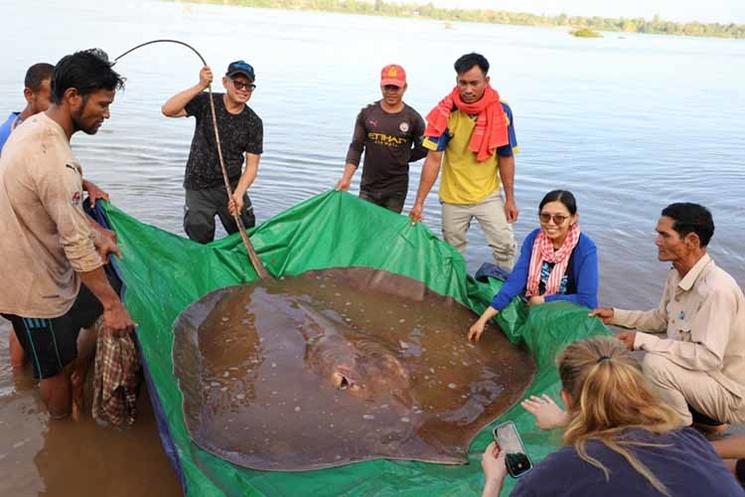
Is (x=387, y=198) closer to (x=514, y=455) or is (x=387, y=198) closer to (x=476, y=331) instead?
(x=476, y=331)

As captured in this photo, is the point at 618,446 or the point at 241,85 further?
the point at 241,85

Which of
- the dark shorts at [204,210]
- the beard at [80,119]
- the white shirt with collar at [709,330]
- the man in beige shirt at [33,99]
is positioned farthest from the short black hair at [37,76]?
the white shirt with collar at [709,330]

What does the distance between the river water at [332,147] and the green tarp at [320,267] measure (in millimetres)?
673

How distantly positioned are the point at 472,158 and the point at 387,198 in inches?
42.9

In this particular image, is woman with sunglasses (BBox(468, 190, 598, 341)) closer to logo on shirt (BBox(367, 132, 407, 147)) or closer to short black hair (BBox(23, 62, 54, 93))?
logo on shirt (BBox(367, 132, 407, 147))

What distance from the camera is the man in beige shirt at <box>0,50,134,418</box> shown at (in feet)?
9.37

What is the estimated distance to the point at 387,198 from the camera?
19.8 feet

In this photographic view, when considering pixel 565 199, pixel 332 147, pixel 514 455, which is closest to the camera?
pixel 514 455

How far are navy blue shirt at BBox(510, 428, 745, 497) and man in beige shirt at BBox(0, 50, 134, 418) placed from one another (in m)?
2.24

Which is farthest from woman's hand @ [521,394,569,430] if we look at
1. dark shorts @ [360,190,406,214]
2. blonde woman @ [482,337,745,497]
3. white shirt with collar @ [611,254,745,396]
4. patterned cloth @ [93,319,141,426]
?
dark shorts @ [360,190,406,214]

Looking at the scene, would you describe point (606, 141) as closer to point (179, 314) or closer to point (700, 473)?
point (179, 314)

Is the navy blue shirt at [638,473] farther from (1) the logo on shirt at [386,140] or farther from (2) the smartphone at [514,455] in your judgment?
(1) the logo on shirt at [386,140]

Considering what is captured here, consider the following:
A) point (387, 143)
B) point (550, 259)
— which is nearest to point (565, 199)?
point (550, 259)

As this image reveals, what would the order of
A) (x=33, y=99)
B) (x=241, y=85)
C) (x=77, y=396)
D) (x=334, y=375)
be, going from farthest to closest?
(x=241, y=85)
(x=33, y=99)
(x=77, y=396)
(x=334, y=375)
